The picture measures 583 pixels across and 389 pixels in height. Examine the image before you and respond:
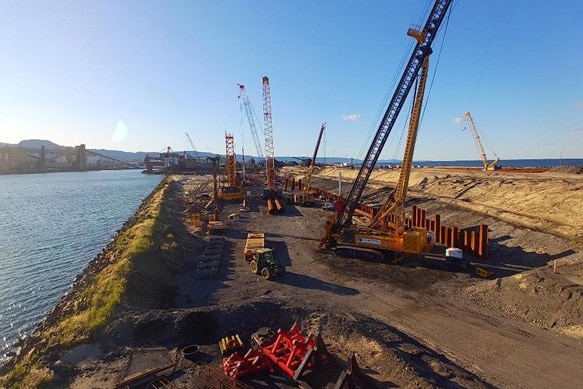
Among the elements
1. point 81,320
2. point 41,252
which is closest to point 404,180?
point 81,320

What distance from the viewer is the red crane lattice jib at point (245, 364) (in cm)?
1289

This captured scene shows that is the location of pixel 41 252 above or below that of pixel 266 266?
below

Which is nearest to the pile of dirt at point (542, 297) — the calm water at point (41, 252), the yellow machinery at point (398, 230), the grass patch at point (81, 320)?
the yellow machinery at point (398, 230)

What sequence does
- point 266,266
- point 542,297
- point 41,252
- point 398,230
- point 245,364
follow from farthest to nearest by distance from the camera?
point 41,252 < point 398,230 < point 266,266 < point 542,297 < point 245,364

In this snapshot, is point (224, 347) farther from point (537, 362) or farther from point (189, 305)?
point (537, 362)

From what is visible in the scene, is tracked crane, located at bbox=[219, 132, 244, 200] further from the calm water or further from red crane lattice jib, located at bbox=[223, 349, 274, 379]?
red crane lattice jib, located at bbox=[223, 349, 274, 379]

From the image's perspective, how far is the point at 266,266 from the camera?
23.5 metres

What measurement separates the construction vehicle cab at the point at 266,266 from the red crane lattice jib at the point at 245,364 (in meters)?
9.41

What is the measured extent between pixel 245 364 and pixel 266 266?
34.3 feet

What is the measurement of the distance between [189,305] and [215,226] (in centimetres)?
1695

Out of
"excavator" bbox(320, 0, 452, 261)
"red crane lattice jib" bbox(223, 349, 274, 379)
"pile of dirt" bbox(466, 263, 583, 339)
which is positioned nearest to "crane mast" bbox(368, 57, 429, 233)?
"excavator" bbox(320, 0, 452, 261)

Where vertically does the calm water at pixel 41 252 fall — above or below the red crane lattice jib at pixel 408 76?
below

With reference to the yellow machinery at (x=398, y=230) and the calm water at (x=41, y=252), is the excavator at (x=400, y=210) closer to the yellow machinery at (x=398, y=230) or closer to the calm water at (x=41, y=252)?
the yellow machinery at (x=398, y=230)

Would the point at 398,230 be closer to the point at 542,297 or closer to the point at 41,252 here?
the point at 542,297
